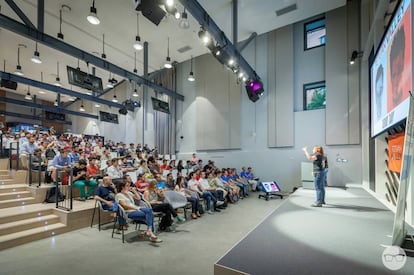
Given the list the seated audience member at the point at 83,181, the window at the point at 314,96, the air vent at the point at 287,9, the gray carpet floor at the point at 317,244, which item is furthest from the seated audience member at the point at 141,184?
the window at the point at 314,96

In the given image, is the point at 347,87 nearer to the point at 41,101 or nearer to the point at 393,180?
the point at 393,180

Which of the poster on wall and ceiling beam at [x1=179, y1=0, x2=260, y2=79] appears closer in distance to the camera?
the poster on wall

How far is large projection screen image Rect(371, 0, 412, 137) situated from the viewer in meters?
2.72

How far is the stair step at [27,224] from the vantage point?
372 cm

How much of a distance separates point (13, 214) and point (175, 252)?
10.6 ft

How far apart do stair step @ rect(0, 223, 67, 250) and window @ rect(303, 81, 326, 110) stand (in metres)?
8.62

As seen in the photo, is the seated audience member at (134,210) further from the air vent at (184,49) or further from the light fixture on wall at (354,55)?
the light fixture on wall at (354,55)

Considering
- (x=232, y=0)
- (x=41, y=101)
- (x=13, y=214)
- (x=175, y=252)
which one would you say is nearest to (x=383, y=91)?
(x=232, y=0)

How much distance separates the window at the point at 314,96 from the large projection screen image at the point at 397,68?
4.18m

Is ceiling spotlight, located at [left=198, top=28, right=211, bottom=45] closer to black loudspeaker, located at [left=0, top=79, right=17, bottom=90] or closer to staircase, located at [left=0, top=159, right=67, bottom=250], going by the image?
staircase, located at [left=0, top=159, right=67, bottom=250]

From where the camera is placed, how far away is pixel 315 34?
855 centimetres

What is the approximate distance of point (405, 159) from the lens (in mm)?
2047

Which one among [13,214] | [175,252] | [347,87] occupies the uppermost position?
[347,87]

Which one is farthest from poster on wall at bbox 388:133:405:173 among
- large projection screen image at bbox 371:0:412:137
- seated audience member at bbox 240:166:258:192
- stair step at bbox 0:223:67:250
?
stair step at bbox 0:223:67:250
